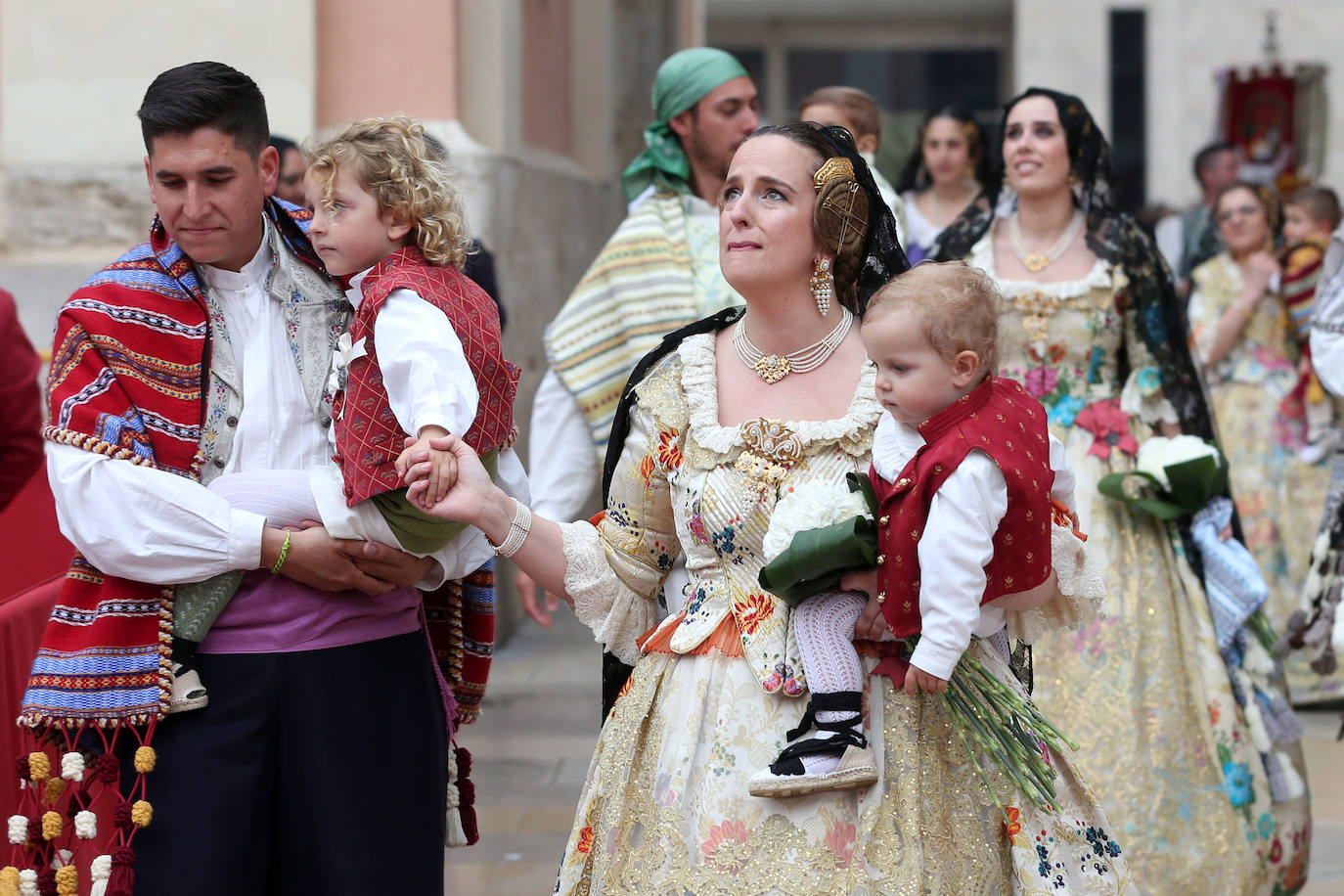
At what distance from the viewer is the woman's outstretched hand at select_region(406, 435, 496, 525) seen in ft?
8.66

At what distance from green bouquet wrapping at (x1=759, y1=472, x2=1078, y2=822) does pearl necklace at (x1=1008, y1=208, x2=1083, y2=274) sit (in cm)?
215

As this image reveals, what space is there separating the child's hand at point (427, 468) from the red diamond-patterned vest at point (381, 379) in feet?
0.34

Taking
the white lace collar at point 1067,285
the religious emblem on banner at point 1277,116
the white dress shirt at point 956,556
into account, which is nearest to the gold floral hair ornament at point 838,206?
the white dress shirt at point 956,556

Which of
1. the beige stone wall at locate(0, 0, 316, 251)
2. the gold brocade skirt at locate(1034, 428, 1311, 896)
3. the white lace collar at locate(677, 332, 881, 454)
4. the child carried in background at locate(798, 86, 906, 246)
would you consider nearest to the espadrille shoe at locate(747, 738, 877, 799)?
the white lace collar at locate(677, 332, 881, 454)

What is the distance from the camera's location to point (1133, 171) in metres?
23.5

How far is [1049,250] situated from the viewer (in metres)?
4.73

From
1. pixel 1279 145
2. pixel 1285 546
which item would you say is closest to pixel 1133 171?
pixel 1279 145

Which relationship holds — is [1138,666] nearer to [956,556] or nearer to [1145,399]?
[1145,399]

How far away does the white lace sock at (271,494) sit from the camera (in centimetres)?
283

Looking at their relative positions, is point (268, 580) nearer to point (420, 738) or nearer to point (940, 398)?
point (420, 738)

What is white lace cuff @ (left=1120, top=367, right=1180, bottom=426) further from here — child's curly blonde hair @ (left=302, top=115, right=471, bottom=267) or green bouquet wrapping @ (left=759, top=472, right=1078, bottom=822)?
child's curly blonde hair @ (left=302, top=115, right=471, bottom=267)

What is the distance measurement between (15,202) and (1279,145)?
11287 millimetres

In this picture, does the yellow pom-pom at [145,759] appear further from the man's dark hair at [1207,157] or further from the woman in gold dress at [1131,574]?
the man's dark hair at [1207,157]

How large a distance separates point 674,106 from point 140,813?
272 centimetres
